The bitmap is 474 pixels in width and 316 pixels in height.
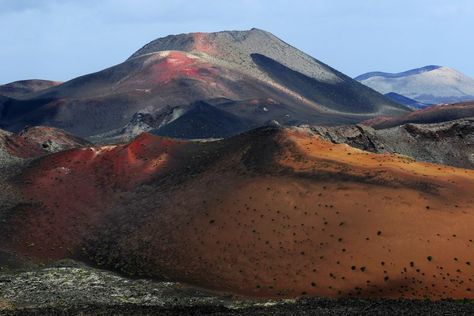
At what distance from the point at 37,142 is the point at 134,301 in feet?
221

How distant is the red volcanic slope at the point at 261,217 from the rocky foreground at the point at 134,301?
2688 mm

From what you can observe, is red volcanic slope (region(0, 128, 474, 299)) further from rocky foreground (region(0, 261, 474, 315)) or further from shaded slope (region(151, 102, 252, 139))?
shaded slope (region(151, 102, 252, 139))

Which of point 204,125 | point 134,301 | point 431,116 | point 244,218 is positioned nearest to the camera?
point 134,301

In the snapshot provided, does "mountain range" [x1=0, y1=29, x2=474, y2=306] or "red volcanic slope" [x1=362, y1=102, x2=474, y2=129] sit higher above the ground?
"red volcanic slope" [x1=362, y1=102, x2=474, y2=129]

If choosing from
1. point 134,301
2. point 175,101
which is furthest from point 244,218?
point 175,101

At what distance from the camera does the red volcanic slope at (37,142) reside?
76875mm

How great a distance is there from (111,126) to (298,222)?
12117cm

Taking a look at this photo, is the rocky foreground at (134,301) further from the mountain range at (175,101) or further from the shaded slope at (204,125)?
the mountain range at (175,101)

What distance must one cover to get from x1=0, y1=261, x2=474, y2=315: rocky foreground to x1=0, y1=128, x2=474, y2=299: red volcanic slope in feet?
8.82

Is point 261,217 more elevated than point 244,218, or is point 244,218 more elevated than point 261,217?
point 261,217

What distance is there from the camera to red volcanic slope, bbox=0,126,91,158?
76875 mm

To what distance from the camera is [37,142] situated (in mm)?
98938

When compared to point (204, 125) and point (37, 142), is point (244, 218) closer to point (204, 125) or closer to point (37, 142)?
point (37, 142)

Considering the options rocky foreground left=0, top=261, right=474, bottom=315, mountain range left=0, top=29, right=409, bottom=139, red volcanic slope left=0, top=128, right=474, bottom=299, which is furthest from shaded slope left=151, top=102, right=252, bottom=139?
rocky foreground left=0, top=261, right=474, bottom=315
